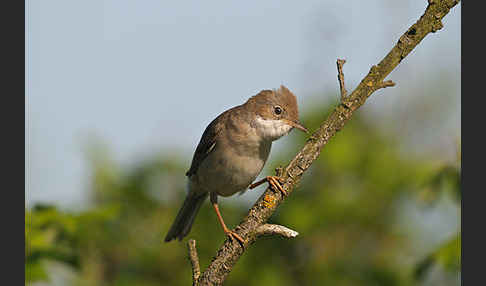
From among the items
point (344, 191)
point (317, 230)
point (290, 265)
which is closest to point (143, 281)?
point (290, 265)

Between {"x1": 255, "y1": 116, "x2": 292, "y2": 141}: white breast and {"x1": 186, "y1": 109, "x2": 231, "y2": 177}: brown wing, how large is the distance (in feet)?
1.71

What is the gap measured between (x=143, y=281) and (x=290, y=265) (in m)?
1.66

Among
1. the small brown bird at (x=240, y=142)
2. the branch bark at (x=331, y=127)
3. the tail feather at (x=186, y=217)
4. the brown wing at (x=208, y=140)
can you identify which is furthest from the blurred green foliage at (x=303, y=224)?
the branch bark at (x=331, y=127)

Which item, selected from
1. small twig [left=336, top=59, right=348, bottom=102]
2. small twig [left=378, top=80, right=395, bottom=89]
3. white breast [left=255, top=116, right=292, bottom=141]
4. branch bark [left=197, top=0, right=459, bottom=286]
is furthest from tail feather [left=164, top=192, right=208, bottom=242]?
small twig [left=378, top=80, right=395, bottom=89]

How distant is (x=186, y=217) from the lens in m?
5.88

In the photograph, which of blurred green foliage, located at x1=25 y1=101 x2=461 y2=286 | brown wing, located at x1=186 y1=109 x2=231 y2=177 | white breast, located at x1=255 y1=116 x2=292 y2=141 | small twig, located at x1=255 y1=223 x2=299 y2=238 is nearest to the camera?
small twig, located at x1=255 y1=223 x2=299 y2=238

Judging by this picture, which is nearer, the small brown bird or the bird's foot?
the bird's foot

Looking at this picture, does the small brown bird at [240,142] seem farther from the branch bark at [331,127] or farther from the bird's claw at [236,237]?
the bird's claw at [236,237]

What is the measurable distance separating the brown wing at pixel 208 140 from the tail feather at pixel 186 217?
400 mm

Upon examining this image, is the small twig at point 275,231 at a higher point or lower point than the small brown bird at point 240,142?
lower

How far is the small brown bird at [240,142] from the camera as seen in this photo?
5.12 m

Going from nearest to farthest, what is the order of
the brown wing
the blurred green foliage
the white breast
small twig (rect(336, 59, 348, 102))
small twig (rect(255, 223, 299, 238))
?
1. small twig (rect(255, 223, 299, 238))
2. small twig (rect(336, 59, 348, 102))
3. the white breast
4. the brown wing
5. the blurred green foliage

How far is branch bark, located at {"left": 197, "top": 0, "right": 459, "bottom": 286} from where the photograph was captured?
133 inches

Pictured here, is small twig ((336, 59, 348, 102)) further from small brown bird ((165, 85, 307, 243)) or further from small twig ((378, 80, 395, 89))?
small brown bird ((165, 85, 307, 243))
